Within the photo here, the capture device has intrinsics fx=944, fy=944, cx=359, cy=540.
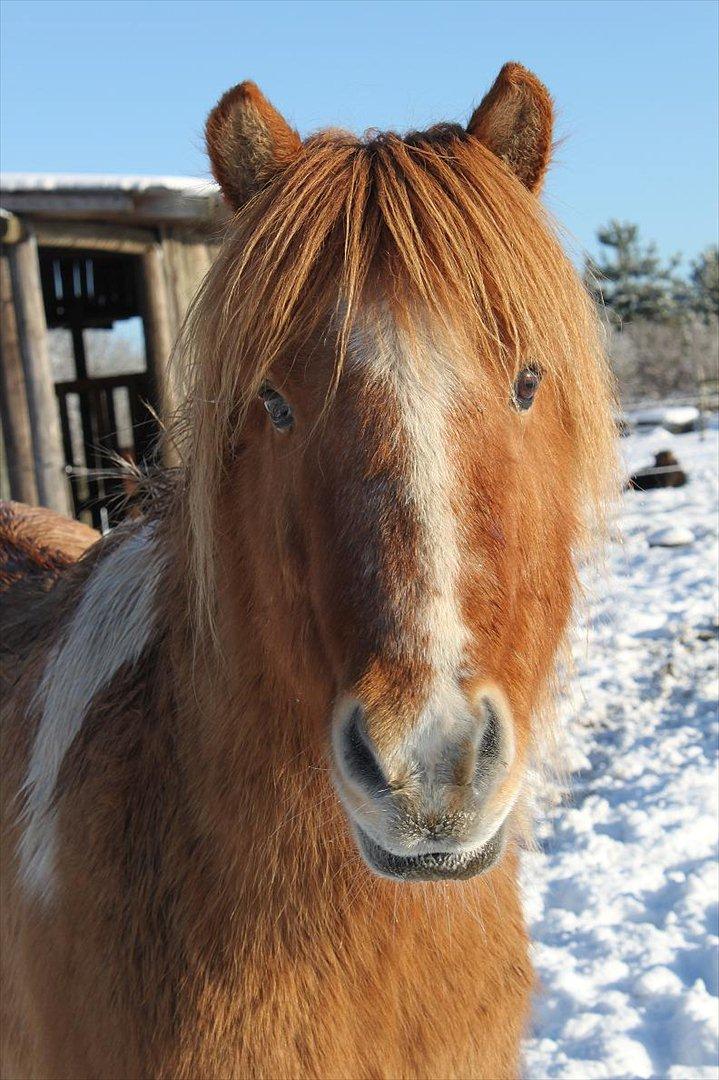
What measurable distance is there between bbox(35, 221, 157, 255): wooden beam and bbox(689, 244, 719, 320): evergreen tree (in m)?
30.2

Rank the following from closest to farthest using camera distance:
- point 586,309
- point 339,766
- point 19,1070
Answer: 1. point 339,766
2. point 586,309
3. point 19,1070

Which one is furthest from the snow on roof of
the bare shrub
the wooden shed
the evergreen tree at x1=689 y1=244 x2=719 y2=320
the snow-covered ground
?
the evergreen tree at x1=689 y1=244 x2=719 y2=320

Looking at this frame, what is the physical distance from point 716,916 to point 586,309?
251 centimetres

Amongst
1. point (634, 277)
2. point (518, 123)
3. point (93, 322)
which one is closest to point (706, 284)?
point (634, 277)

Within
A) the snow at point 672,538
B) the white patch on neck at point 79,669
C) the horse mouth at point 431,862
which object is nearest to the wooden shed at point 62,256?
the white patch on neck at point 79,669

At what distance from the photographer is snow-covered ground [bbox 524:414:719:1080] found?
288cm

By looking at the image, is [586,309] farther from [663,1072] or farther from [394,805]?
[663,1072]

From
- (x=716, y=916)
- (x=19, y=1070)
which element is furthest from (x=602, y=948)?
(x=19, y=1070)

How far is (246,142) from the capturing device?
1.72m

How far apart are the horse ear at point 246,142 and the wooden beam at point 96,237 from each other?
6314mm

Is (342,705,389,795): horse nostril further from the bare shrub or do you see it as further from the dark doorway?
the bare shrub

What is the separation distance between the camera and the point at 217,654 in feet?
5.84

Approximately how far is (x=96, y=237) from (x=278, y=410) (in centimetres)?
685

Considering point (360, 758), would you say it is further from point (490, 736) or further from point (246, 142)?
point (246, 142)
